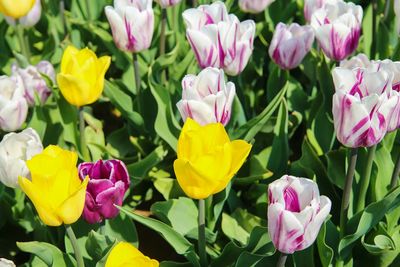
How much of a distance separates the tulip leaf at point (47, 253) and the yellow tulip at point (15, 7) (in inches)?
32.9

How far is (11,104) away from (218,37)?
0.60m

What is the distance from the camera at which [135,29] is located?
1.97 metres

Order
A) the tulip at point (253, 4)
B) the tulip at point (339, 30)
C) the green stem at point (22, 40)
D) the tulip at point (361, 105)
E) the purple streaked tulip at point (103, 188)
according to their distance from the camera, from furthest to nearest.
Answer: the green stem at point (22, 40) < the tulip at point (253, 4) < the tulip at point (339, 30) < the purple streaked tulip at point (103, 188) < the tulip at point (361, 105)

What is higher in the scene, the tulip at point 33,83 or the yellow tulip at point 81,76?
the yellow tulip at point 81,76

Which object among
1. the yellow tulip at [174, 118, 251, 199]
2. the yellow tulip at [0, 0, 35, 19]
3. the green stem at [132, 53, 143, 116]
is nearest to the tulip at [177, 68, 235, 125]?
the yellow tulip at [174, 118, 251, 199]

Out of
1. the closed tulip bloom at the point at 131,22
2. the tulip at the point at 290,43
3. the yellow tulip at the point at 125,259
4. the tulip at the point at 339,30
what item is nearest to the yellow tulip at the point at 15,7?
the closed tulip bloom at the point at 131,22

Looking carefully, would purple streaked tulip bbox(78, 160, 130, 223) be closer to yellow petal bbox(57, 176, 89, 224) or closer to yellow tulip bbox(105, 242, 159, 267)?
yellow petal bbox(57, 176, 89, 224)

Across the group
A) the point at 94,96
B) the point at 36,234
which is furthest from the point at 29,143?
the point at 36,234

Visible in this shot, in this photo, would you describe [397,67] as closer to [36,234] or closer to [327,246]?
[327,246]

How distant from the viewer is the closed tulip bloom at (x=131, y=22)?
1.95 metres

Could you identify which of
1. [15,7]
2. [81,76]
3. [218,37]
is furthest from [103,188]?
[15,7]

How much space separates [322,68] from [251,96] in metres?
0.36

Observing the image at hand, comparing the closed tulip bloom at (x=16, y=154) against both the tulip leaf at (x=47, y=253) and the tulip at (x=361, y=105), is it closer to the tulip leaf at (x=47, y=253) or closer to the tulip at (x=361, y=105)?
the tulip leaf at (x=47, y=253)

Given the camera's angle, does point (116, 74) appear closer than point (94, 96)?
No
